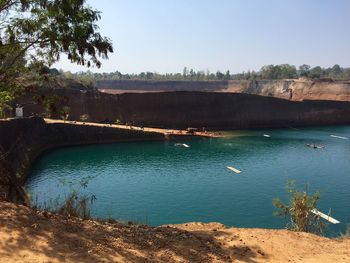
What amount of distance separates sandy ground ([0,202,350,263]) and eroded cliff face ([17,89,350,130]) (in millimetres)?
42691

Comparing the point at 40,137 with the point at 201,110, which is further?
the point at 201,110

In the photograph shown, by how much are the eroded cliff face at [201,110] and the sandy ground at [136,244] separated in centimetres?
4269

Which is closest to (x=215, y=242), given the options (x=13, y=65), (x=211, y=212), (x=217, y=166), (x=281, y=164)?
(x=13, y=65)

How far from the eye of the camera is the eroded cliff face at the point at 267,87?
286 feet

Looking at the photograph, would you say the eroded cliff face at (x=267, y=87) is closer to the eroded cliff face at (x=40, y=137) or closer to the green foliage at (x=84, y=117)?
the green foliage at (x=84, y=117)

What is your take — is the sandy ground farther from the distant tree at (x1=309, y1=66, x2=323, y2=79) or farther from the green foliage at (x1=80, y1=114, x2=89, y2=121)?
the distant tree at (x1=309, y1=66, x2=323, y2=79)

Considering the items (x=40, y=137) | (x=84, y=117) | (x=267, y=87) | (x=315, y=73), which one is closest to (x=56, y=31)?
(x=40, y=137)

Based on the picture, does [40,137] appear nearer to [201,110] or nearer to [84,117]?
[84,117]

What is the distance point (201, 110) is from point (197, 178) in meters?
32.0

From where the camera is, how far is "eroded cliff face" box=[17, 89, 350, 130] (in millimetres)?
55562

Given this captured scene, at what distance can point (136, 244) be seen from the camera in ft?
29.7

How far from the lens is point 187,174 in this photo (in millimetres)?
32969

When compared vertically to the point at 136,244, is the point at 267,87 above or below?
above

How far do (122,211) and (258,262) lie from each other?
14586 mm
